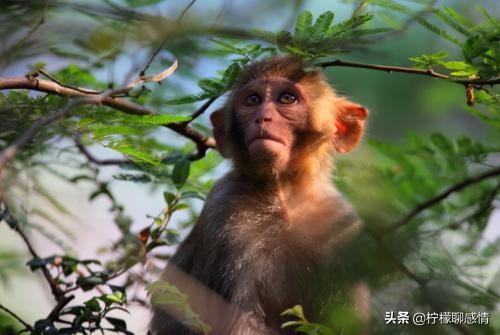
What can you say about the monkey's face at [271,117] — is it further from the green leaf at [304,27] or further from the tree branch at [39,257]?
the tree branch at [39,257]

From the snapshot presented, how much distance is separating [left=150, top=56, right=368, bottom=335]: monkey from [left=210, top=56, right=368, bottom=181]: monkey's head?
0.01 m

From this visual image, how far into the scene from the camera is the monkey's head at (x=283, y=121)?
23.0 feet

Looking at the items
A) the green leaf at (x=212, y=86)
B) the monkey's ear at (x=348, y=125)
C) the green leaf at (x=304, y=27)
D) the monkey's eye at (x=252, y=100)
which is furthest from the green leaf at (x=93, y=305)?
the monkey's ear at (x=348, y=125)

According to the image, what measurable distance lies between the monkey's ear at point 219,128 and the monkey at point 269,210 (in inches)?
0.4

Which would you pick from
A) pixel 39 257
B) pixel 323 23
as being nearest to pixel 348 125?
pixel 323 23

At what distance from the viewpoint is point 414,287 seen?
13.3 feet

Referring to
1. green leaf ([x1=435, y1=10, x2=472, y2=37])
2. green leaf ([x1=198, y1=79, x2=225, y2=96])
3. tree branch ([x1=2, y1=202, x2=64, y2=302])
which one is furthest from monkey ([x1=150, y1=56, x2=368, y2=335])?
green leaf ([x1=435, y1=10, x2=472, y2=37])

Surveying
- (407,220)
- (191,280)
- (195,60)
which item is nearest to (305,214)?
(191,280)

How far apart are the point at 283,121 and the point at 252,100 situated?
1.57 feet

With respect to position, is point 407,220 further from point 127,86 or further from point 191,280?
point 191,280

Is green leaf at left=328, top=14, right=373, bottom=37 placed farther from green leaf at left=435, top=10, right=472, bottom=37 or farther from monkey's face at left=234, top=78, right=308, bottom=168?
monkey's face at left=234, top=78, right=308, bottom=168

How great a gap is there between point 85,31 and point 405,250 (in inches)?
83.9

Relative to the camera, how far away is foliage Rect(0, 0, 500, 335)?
4.07m

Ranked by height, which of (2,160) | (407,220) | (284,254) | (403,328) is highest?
(284,254)
